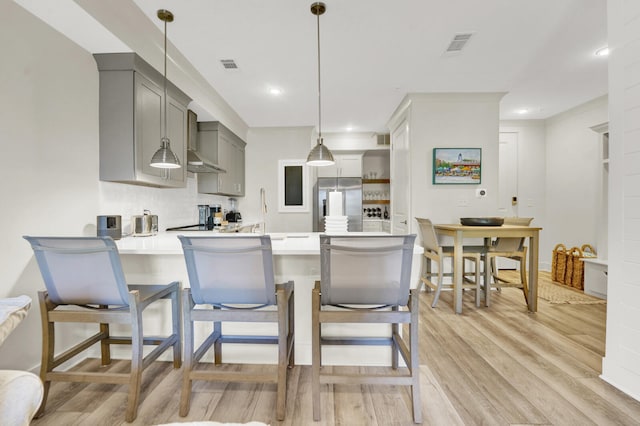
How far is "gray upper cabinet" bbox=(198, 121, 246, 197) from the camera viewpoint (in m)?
4.13

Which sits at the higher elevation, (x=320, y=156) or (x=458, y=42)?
(x=458, y=42)

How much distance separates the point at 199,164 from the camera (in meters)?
3.44

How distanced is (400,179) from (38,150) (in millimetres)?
4063

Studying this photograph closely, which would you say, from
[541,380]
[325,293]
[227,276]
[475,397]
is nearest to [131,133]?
[227,276]

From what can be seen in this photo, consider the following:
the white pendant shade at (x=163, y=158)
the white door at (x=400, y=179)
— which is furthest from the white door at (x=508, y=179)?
the white pendant shade at (x=163, y=158)

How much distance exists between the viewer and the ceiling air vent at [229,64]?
301cm

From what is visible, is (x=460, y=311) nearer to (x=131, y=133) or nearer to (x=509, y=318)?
(x=509, y=318)

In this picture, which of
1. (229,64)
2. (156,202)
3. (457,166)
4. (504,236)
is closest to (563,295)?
(504,236)

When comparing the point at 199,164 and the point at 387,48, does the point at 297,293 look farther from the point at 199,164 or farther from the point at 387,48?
the point at 387,48

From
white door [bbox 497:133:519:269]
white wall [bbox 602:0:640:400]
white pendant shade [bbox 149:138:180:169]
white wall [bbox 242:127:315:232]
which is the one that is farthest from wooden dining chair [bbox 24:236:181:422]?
white door [bbox 497:133:519:269]

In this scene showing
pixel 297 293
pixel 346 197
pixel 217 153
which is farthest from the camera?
pixel 346 197

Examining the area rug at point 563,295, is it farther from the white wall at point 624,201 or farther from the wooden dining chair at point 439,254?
the white wall at point 624,201

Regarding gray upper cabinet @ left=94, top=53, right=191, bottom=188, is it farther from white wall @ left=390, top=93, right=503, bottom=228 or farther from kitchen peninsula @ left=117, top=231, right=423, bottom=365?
white wall @ left=390, top=93, right=503, bottom=228

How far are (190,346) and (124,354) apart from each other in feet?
3.26
